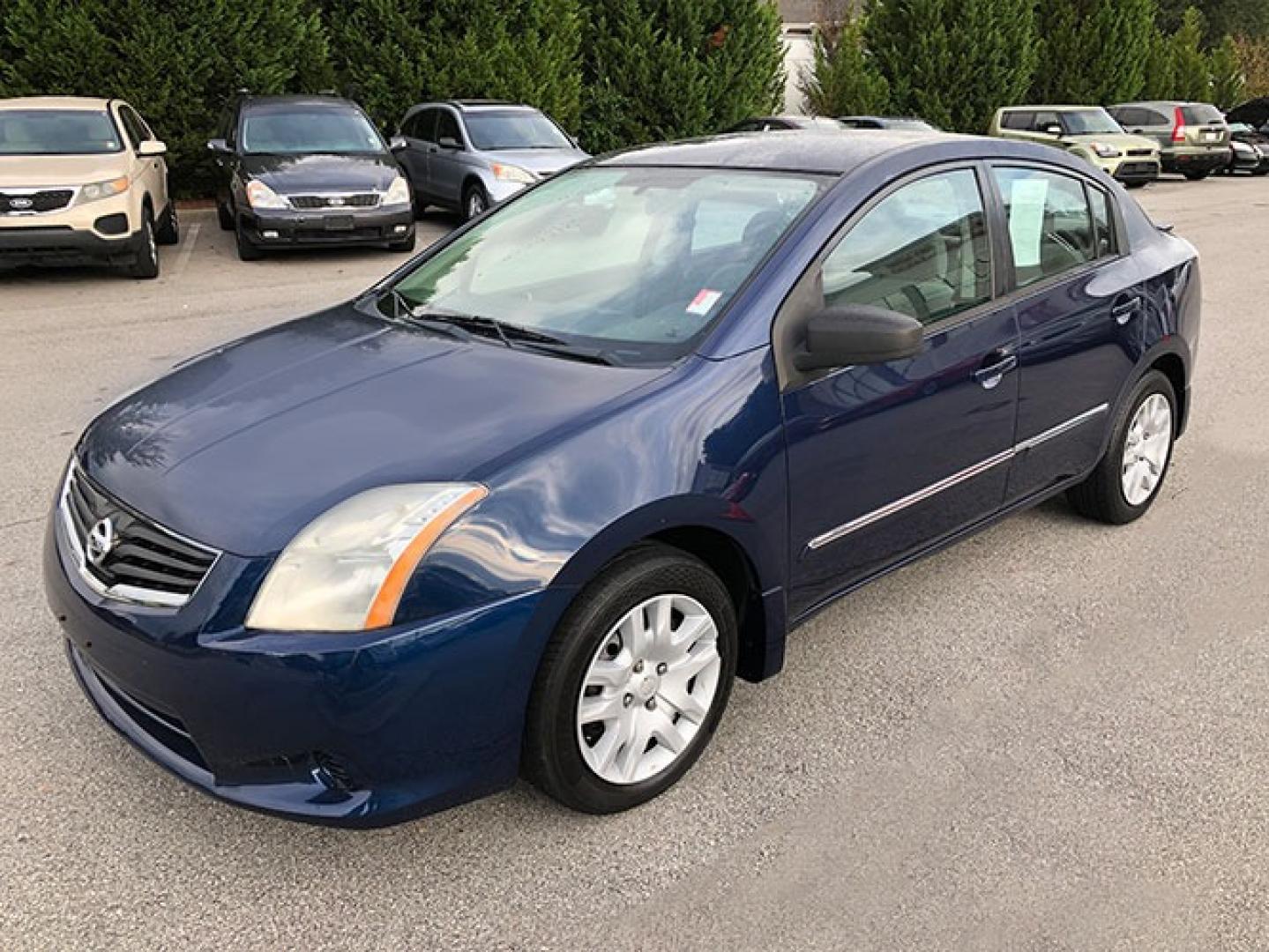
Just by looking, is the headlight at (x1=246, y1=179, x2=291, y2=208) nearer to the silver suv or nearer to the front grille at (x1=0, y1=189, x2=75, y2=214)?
the front grille at (x1=0, y1=189, x2=75, y2=214)

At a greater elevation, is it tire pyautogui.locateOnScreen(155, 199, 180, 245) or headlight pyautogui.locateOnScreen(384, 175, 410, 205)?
headlight pyautogui.locateOnScreen(384, 175, 410, 205)

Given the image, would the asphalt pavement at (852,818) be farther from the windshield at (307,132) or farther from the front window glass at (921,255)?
the windshield at (307,132)

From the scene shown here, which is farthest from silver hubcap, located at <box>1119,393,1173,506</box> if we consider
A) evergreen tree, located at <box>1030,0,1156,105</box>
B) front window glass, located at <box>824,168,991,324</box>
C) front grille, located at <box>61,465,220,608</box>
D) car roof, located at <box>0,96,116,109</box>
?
evergreen tree, located at <box>1030,0,1156,105</box>

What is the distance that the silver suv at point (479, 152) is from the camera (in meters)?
12.8

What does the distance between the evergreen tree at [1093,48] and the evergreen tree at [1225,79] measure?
7.56 metres

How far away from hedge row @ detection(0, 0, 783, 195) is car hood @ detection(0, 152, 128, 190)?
5081 millimetres

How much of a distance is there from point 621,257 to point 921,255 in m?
0.93

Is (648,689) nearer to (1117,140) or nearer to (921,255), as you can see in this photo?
(921,255)

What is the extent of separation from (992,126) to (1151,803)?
2266 cm

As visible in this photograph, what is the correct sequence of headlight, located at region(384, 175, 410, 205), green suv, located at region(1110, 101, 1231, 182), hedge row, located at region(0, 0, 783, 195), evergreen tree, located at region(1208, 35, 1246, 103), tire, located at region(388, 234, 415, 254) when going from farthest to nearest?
evergreen tree, located at region(1208, 35, 1246, 103)
green suv, located at region(1110, 101, 1231, 182)
hedge row, located at region(0, 0, 783, 195)
tire, located at region(388, 234, 415, 254)
headlight, located at region(384, 175, 410, 205)

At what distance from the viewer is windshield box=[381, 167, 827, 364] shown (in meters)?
3.11

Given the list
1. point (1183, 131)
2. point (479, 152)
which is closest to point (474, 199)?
point (479, 152)

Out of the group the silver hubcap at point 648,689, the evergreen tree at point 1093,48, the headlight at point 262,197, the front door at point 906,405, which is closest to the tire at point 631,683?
the silver hubcap at point 648,689

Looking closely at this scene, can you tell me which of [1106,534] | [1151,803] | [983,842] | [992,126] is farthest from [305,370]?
[992,126]
